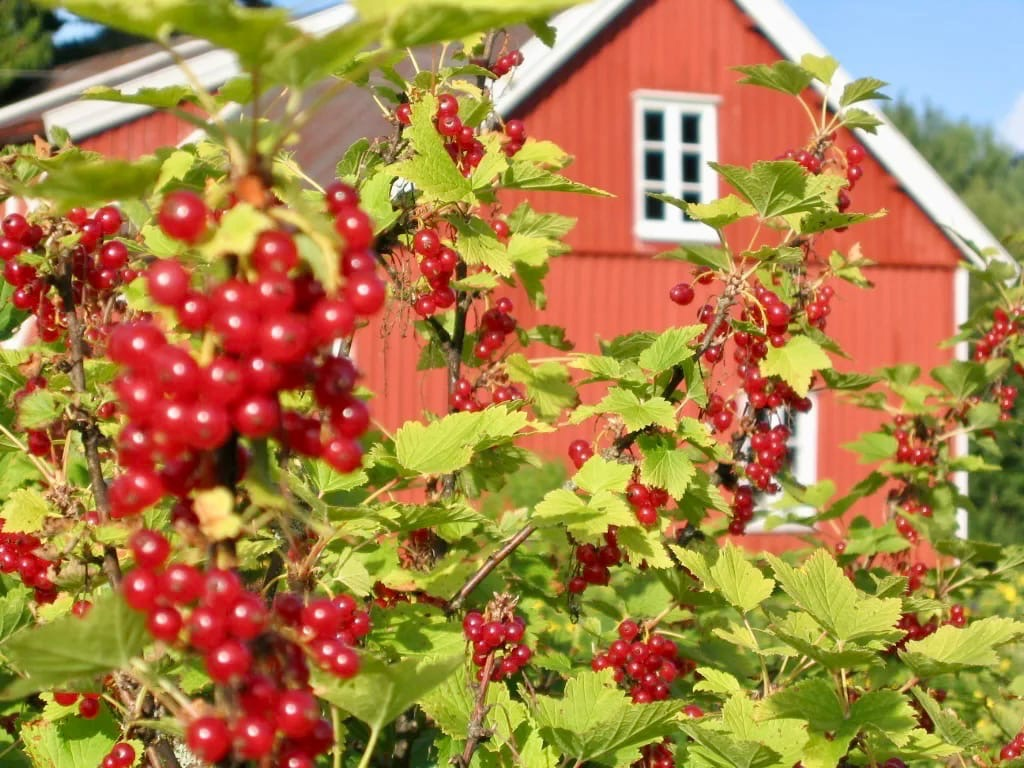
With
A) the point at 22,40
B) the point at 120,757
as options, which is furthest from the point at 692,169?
the point at 22,40

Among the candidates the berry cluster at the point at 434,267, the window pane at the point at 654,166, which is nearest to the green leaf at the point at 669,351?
the berry cluster at the point at 434,267

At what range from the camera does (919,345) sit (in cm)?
1472

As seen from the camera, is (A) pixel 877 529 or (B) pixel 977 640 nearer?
(B) pixel 977 640

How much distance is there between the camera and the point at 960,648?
7.42 feet

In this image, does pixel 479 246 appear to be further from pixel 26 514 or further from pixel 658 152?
pixel 658 152

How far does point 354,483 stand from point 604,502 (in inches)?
19.5

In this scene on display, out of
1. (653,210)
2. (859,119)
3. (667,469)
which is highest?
(653,210)

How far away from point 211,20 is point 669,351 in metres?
1.55

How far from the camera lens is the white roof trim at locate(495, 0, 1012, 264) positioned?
12508 millimetres

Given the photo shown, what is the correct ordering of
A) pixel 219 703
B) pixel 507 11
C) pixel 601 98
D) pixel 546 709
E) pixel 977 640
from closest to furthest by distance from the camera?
pixel 507 11, pixel 219 703, pixel 546 709, pixel 977 640, pixel 601 98

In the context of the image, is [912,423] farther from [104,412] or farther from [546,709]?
[104,412]

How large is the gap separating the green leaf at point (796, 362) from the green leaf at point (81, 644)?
1.87 metres

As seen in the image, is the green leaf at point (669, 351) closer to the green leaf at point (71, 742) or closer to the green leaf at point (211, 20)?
the green leaf at point (71, 742)

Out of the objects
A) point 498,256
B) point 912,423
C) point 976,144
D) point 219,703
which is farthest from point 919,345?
point 976,144
